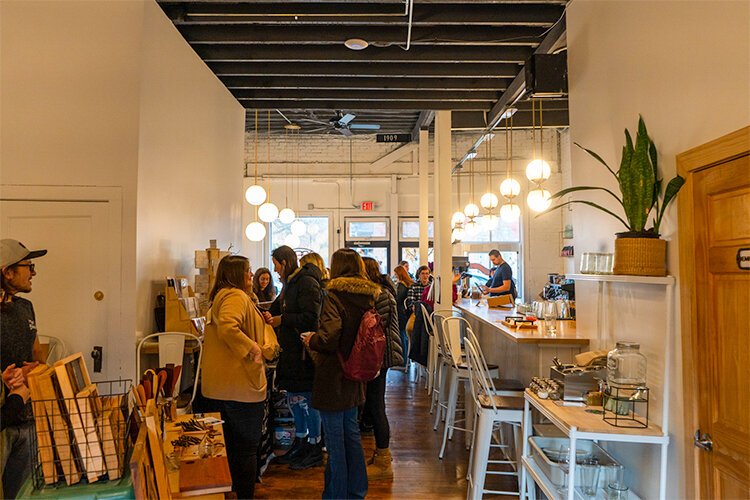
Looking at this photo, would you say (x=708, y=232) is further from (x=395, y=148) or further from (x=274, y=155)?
(x=274, y=155)

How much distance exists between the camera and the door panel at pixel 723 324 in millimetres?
1733

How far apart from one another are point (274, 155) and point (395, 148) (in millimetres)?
2323

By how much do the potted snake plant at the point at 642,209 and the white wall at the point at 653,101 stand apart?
53mm

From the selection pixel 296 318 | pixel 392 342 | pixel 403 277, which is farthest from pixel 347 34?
pixel 403 277

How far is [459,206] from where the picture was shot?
993 cm

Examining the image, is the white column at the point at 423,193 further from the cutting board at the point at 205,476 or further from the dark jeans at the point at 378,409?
the cutting board at the point at 205,476

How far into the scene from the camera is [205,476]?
1.94 m

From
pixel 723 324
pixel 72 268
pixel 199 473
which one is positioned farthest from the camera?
pixel 72 268

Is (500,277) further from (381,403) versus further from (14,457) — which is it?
(14,457)

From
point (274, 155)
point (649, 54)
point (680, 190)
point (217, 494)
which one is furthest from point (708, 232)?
point (274, 155)

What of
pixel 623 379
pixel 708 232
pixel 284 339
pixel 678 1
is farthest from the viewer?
→ pixel 284 339

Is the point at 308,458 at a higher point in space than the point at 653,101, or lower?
lower

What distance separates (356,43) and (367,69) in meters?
0.75

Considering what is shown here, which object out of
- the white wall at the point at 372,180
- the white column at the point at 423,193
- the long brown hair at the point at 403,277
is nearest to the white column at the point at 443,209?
the long brown hair at the point at 403,277
